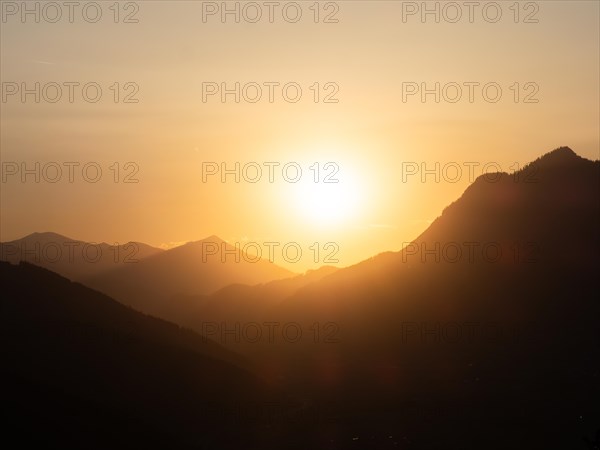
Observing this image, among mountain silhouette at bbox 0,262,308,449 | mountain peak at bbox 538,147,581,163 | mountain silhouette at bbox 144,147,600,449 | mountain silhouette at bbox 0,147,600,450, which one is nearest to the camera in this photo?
mountain silhouette at bbox 0,262,308,449

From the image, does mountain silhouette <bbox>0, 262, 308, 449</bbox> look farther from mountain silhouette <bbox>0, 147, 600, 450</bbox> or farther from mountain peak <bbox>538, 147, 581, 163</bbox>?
mountain peak <bbox>538, 147, 581, 163</bbox>

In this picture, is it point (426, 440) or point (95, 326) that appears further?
point (95, 326)

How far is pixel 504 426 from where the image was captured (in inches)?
2007

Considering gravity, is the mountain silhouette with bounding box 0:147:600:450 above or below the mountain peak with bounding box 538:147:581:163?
below

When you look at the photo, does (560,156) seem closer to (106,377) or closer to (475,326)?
(475,326)

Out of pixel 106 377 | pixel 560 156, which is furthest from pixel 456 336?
pixel 106 377

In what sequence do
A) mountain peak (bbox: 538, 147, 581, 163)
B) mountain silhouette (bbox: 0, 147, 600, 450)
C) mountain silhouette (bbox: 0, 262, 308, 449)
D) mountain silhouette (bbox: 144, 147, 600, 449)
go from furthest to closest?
mountain peak (bbox: 538, 147, 581, 163) → mountain silhouette (bbox: 144, 147, 600, 449) → mountain silhouette (bbox: 0, 147, 600, 450) → mountain silhouette (bbox: 0, 262, 308, 449)

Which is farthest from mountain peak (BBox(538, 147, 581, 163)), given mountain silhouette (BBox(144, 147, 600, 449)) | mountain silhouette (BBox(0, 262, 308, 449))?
mountain silhouette (BBox(0, 262, 308, 449))

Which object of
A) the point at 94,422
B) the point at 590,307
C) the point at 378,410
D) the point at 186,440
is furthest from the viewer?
the point at 590,307

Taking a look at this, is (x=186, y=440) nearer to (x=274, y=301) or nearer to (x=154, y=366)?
(x=154, y=366)

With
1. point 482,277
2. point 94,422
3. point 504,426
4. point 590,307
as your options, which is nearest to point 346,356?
point 482,277

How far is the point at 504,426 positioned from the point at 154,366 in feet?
92.4

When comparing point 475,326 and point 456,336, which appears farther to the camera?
point 475,326

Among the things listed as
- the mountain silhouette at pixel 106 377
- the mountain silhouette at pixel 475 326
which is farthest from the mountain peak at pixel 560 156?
the mountain silhouette at pixel 106 377
